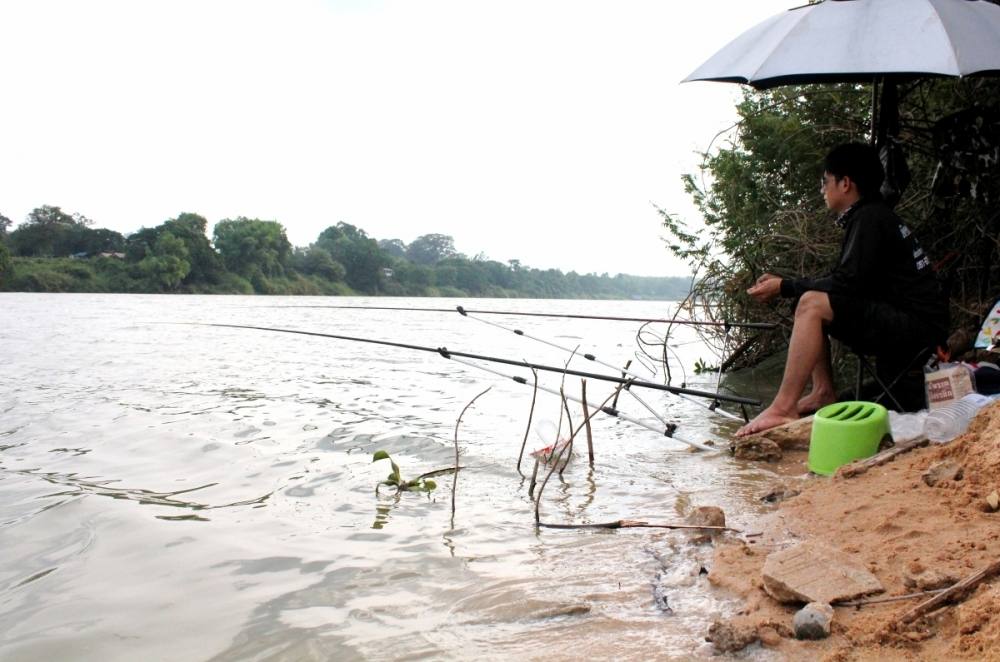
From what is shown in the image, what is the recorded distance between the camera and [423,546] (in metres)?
2.58

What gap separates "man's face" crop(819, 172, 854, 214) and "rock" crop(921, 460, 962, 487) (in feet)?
5.54

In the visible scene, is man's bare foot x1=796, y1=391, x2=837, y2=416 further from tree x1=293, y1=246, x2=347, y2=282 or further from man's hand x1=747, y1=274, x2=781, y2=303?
tree x1=293, y1=246, x2=347, y2=282

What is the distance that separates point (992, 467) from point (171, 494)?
3.08 m

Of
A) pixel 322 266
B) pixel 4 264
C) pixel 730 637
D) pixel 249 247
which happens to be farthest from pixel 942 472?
pixel 322 266

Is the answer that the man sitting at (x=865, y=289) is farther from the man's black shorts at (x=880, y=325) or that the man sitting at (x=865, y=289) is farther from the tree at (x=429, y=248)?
the tree at (x=429, y=248)

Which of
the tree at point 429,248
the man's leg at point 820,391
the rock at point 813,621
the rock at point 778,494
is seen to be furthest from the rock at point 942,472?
the tree at point 429,248

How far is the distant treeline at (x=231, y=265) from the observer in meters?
52.9

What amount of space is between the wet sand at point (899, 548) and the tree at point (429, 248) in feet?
352

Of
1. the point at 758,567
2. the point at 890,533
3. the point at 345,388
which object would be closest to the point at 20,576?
the point at 758,567

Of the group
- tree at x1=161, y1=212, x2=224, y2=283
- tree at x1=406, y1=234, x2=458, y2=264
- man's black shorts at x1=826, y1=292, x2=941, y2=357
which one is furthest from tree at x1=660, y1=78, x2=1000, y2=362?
tree at x1=406, y1=234, x2=458, y2=264

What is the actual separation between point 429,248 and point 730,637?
370ft

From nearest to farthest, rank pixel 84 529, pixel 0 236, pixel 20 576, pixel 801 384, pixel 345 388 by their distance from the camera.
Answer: pixel 20 576 → pixel 84 529 → pixel 801 384 → pixel 345 388 → pixel 0 236

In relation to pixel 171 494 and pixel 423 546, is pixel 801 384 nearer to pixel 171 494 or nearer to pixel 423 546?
pixel 423 546

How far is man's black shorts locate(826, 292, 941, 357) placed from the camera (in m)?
3.46
